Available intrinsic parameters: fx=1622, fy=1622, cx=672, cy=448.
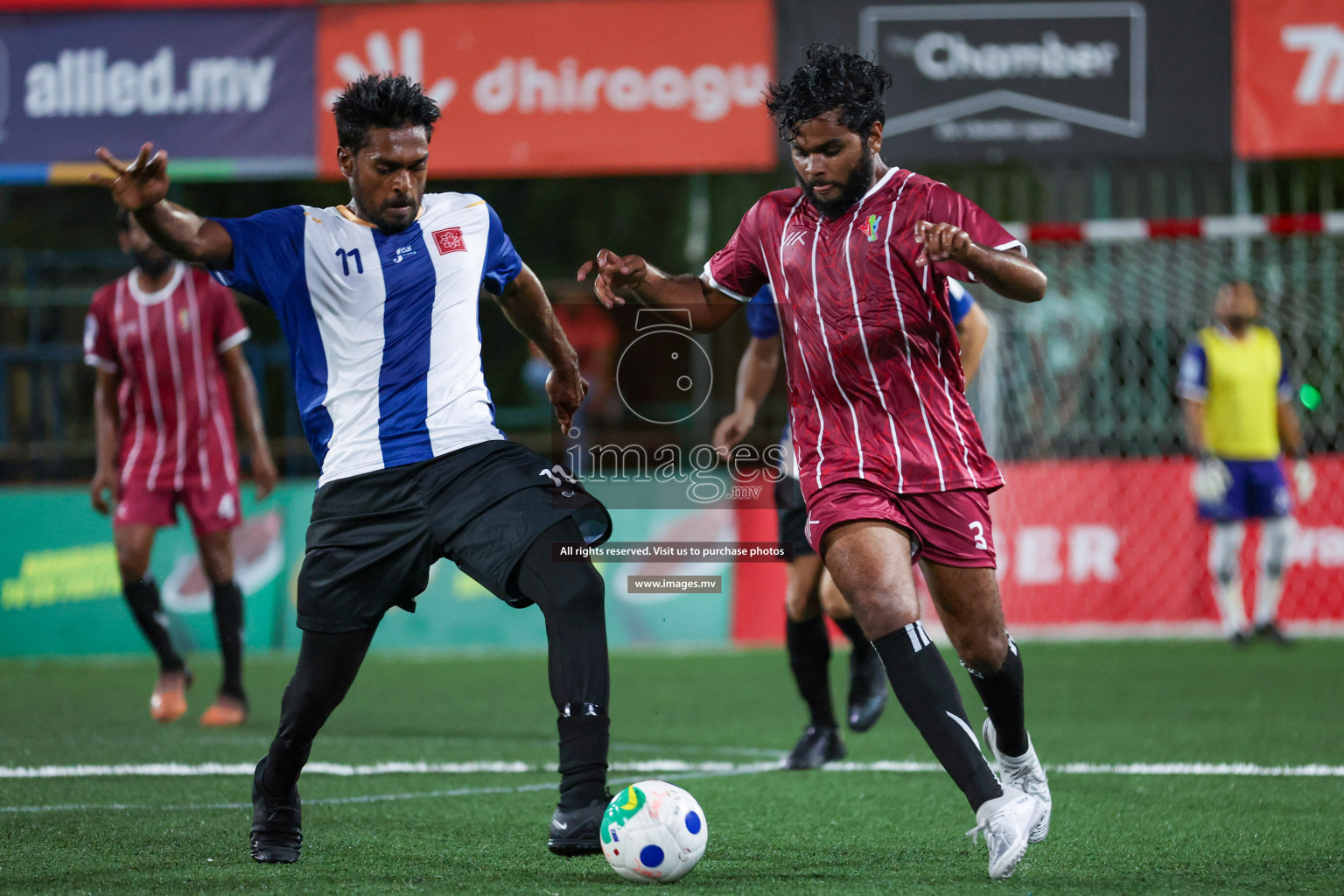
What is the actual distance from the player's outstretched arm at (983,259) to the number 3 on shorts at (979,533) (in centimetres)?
60

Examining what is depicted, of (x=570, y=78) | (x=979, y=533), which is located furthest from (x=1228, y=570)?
(x=979, y=533)

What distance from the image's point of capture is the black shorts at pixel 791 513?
6316 millimetres

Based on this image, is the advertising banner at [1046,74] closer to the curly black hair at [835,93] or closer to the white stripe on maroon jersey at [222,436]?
the white stripe on maroon jersey at [222,436]

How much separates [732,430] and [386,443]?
2105 mm

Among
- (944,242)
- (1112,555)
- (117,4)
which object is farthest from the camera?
(117,4)

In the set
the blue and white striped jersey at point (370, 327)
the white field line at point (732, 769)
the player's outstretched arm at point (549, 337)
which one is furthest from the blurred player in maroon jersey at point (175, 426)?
the blue and white striped jersey at point (370, 327)

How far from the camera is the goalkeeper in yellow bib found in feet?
35.8

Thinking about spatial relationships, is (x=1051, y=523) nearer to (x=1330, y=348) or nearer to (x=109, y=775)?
(x=1330, y=348)

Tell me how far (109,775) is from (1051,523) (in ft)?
24.7

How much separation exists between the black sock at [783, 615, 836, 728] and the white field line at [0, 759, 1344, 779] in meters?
0.21

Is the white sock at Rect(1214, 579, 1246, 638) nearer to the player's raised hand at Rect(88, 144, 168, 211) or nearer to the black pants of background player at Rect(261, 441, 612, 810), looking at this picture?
the black pants of background player at Rect(261, 441, 612, 810)

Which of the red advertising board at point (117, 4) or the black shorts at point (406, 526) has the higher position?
the red advertising board at point (117, 4)

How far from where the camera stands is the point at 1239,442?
11117 millimetres

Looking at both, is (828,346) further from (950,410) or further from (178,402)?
(178,402)
